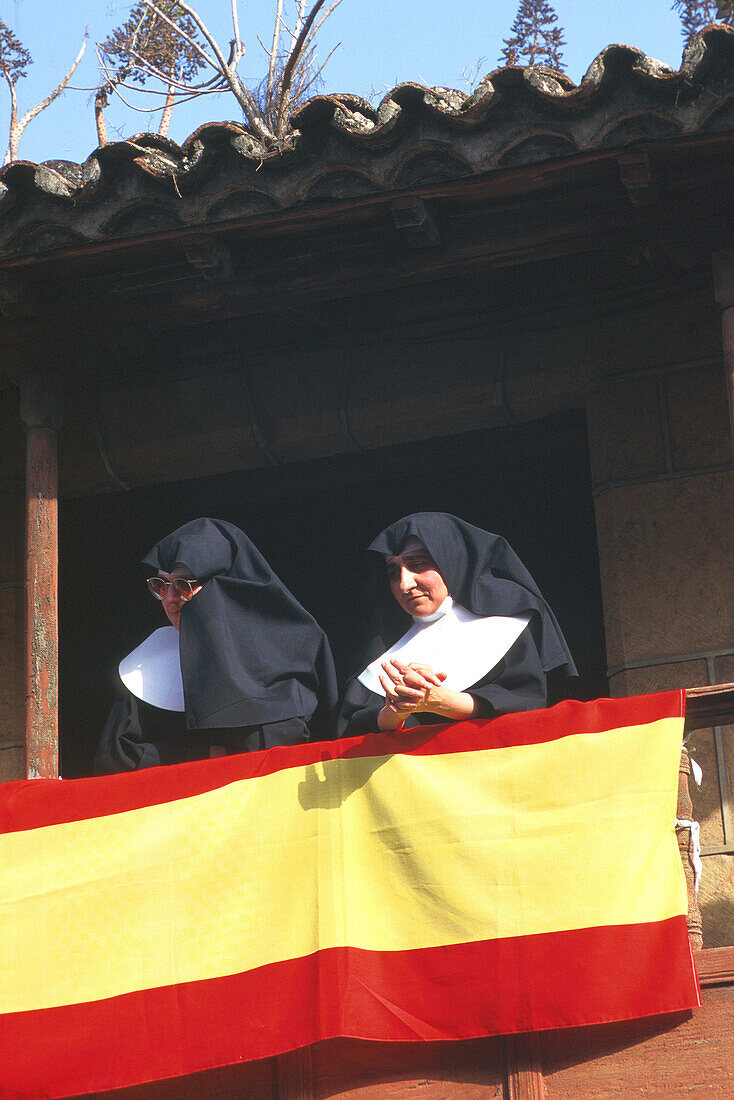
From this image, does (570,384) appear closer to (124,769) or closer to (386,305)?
(386,305)

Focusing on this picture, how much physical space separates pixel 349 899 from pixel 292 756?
51cm

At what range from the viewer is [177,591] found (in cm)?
536

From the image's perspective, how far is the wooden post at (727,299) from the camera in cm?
509

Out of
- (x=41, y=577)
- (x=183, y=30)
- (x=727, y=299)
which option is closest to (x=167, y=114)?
(x=183, y=30)

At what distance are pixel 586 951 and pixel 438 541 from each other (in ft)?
4.88

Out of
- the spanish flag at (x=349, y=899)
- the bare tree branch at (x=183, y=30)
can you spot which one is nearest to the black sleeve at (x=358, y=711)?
the spanish flag at (x=349, y=899)

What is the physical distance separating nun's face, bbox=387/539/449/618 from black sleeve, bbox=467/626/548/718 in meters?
0.35

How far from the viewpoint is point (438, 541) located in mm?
5094

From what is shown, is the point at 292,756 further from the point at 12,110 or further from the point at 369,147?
the point at 12,110

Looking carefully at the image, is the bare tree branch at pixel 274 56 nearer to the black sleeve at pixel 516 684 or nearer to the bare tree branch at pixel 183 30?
the bare tree branch at pixel 183 30

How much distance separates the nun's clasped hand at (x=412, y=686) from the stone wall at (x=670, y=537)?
160 cm

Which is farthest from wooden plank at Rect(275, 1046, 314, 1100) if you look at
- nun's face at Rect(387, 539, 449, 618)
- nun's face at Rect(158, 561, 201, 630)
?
nun's face at Rect(158, 561, 201, 630)

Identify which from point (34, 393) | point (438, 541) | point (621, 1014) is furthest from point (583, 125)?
point (621, 1014)

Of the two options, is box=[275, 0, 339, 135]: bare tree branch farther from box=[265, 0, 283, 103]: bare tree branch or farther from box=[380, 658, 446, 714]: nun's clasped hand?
box=[380, 658, 446, 714]: nun's clasped hand
